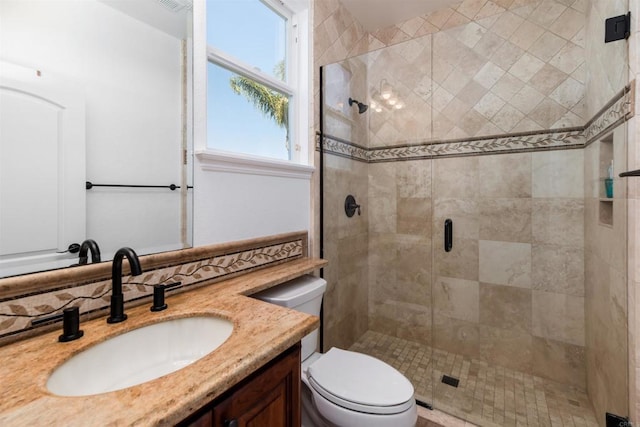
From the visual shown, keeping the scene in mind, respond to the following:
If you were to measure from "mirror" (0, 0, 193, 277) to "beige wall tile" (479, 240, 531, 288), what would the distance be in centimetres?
190

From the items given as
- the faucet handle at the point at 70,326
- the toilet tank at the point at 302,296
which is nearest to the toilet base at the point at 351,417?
the toilet tank at the point at 302,296

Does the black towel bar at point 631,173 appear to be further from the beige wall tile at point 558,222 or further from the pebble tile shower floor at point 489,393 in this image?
the pebble tile shower floor at point 489,393

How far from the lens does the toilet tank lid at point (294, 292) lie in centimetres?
129

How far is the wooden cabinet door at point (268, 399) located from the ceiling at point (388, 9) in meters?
2.41

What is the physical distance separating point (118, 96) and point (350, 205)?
155 cm

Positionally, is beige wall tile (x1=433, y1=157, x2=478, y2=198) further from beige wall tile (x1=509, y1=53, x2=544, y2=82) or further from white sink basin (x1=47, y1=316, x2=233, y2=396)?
white sink basin (x1=47, y1=316, x2=233, y2=396)

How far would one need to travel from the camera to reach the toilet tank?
130cm

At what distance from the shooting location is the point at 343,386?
3.88 feet

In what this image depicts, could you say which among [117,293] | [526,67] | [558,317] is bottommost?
[558,317]

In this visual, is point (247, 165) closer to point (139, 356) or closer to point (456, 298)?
point (139, 356)

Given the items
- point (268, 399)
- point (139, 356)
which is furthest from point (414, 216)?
point (139, 356)

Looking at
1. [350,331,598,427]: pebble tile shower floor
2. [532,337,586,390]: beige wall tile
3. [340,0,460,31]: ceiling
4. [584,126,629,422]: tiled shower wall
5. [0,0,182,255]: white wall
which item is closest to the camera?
[0,0,182,255]: white wall

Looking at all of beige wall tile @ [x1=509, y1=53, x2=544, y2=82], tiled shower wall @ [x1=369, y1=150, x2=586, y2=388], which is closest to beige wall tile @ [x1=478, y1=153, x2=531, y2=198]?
tiled shower wall @ [x1=369, y1=150, x2=586, y2=388]

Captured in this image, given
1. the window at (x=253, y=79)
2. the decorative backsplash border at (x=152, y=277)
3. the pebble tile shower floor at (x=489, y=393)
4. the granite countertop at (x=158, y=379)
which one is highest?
the window at (x=253, y=79)
